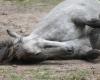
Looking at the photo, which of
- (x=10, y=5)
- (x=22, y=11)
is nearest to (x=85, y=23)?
(x=22, y=11)

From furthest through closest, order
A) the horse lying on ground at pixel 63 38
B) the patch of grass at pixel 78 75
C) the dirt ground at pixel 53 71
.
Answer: the horse lying on ground at pixel 63 38, the dirt ground at pixel 53 71, the patch of grass at pixel 78 75

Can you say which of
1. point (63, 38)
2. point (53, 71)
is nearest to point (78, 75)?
point (53, 71)

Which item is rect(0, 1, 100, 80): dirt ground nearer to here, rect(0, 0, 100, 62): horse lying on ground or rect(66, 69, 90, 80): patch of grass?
rect(66, 69, 90, 80): patch of grass

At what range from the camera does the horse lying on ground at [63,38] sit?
724 cm

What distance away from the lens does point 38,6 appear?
12.7m

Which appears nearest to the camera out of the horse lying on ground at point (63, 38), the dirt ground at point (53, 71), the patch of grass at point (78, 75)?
the patch of grass at point (78, 75)

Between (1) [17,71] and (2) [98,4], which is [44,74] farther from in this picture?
(2) [98,4]

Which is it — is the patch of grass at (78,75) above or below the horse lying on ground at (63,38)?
below

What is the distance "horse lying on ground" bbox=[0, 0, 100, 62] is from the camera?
285 inches

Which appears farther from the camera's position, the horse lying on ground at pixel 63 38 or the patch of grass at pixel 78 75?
the horse lying on ground at pixel 63 38

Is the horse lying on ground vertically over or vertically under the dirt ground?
over

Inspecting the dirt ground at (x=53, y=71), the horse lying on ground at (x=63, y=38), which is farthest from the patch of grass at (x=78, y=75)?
the horse lying on ground at (x=63, y=38)

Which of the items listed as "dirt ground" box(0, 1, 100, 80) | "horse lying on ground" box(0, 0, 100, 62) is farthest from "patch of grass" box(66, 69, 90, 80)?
"horse lying on ground" box(0, 0, 100, 62)

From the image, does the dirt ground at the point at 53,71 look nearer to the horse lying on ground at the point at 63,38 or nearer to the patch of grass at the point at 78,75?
the patch of grass at the point at 78,75
